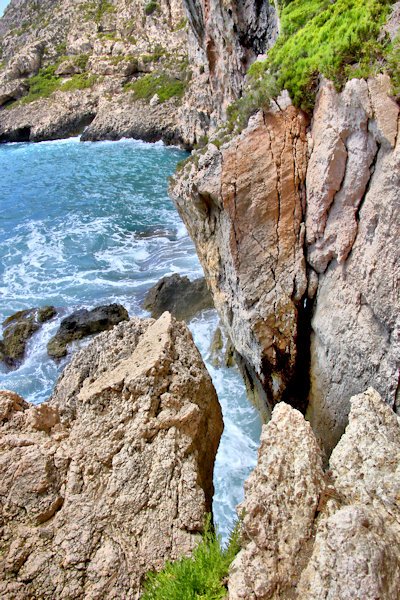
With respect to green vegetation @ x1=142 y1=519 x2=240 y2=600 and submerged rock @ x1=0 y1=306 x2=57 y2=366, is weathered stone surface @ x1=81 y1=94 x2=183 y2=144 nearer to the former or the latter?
submerged rock @ x1=0 y1=306 x2=57 y2=366

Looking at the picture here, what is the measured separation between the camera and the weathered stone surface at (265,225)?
8938 millimetres

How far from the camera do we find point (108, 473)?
219 inches

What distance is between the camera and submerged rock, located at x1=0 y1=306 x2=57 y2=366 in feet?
55.8

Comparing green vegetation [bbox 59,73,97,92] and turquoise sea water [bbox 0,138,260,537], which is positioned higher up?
green vegetation [bbox 59,73,97,92]

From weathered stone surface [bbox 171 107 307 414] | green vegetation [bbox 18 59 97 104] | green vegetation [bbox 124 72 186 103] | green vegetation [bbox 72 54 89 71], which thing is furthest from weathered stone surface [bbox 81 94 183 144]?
weathered stone surface [bbox 171 107 307 414]

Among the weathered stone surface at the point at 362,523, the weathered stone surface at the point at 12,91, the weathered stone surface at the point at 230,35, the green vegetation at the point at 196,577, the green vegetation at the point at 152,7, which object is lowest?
the green vegetation at the point at 196,577

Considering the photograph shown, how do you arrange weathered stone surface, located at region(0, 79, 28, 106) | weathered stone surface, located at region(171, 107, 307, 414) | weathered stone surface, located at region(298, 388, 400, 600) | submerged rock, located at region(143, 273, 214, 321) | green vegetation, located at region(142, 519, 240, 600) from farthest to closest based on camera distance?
weathered stone surface, located at region(0, 79, 28, 106) → submerged rock, located at region(143, 273, 214, 321) → weathered stone surface, located at region(171, 107, 307, 414) → green vegetation, located at region(142, 519, 240, 600) → weathered stone surface, located at region(298, 388, 400, 600)

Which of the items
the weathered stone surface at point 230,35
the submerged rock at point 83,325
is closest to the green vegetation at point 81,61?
the weathered stone surface at point 230,35

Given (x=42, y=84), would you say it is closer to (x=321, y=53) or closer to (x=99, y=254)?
(x=99, y=254)

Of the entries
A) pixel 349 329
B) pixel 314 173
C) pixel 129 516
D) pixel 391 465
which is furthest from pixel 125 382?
pixel 314 173

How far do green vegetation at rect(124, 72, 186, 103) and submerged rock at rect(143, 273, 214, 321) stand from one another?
150 ft

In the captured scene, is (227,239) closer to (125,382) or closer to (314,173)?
(314,173)

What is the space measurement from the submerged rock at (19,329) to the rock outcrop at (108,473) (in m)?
11.1

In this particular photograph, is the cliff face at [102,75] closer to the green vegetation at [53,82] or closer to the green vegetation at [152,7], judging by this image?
the green vegetation at [152,7]
